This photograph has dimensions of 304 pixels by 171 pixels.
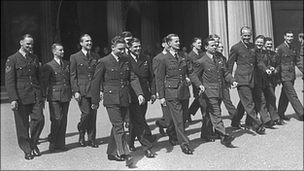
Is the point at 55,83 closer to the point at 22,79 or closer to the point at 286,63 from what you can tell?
the point at 22,79

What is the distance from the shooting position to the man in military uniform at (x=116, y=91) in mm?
5852

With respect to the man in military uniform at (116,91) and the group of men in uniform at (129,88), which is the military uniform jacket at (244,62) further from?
the man in military uniform at (116,91)

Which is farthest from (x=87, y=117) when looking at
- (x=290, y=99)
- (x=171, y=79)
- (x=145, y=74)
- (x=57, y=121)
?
(x=290, y=99)

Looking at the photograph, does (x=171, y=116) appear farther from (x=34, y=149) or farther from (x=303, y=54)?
(x=303, y=54)

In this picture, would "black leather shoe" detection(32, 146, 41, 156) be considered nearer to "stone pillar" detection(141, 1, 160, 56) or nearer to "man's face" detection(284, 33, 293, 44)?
"man's face" detection(284, 33, 293, 44)

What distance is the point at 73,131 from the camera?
8.41 m

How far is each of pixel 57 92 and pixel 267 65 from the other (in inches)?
163

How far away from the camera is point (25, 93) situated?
20.5 ft

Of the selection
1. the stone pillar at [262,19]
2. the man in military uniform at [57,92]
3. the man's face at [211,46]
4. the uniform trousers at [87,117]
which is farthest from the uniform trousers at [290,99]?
the stone pillar at [262,19]

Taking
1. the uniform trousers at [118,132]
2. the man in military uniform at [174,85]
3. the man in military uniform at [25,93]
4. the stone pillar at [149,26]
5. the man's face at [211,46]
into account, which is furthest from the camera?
the stone pillar at [149,26]

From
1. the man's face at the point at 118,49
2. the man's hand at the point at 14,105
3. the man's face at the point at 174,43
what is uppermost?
the man's face at the point at 174,43

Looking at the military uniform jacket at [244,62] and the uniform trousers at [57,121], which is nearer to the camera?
the uniform trousers at [57,121]

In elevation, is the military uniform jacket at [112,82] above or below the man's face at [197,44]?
below

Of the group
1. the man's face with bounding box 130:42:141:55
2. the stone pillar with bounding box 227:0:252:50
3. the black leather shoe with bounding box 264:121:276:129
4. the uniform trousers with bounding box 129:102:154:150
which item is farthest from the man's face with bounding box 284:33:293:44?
the stone pillar with bounding box 227:0:252:50
